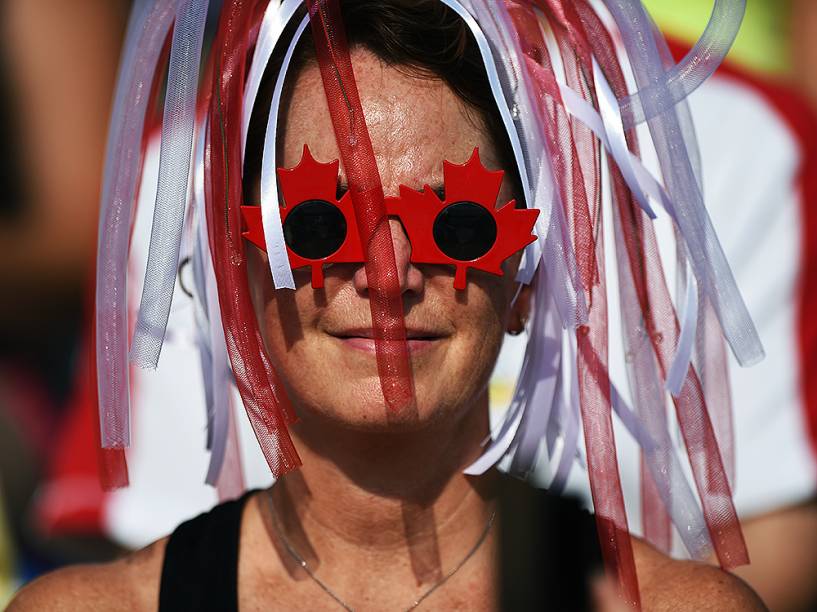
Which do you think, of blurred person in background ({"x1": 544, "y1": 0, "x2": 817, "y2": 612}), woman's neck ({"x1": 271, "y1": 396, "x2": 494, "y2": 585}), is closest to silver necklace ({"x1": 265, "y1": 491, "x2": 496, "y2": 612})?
woman's neck ({"x1": 271, "y1": 396, "x2": 494, "y2": 585})

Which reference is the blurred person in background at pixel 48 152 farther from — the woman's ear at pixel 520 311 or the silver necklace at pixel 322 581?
the woman's ear at pixel 520 311

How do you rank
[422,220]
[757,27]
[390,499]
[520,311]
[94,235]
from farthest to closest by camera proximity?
[757,27] < [94,235] < [520,311] < [390,499] < [422,220]

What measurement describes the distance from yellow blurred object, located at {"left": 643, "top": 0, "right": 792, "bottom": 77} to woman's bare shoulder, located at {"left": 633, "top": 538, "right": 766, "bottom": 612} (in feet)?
6.83

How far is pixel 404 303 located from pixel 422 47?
1.17ft

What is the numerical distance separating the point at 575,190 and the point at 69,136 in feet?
6.25

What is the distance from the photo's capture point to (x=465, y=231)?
1585 mm

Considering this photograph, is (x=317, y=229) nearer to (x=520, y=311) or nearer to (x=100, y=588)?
(x=520, y=311)

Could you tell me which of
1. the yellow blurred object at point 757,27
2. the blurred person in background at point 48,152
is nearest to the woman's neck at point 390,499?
the blurred person in background at point 48,152

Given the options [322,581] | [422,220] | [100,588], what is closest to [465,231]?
[422,220]

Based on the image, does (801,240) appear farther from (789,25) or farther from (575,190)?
(575,190)

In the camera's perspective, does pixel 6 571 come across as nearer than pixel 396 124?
No

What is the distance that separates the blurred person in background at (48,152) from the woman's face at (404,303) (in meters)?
1.70

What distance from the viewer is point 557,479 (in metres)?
1.89

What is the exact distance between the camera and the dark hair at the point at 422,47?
5.42 feet
